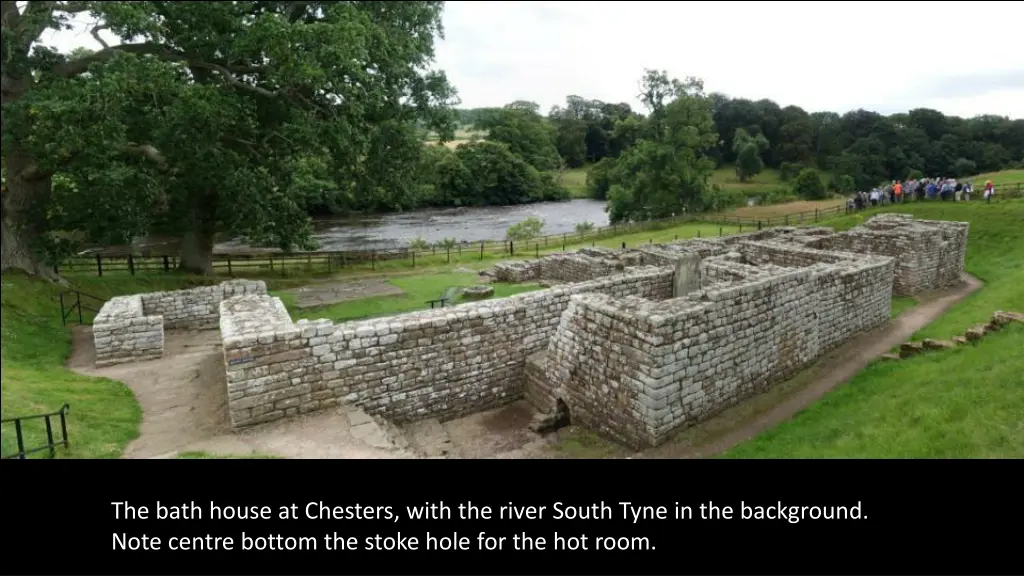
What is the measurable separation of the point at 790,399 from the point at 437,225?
50512 mm

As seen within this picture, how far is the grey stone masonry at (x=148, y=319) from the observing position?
11.2m

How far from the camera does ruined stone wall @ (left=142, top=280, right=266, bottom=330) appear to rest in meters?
13.8

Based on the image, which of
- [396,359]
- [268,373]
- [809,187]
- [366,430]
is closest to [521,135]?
[809,187]

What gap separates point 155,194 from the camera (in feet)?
52.3

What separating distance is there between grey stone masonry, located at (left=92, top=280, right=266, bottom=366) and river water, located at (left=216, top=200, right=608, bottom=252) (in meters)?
28.9

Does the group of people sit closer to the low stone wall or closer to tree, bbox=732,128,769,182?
the low stone wall

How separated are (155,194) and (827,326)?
1747 centimetres

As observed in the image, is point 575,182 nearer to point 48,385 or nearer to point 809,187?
point 809,187

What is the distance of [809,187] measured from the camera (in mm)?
56219

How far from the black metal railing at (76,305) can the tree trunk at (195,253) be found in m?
5.36

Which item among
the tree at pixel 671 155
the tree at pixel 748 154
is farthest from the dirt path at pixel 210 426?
the tree at pixel 748 154

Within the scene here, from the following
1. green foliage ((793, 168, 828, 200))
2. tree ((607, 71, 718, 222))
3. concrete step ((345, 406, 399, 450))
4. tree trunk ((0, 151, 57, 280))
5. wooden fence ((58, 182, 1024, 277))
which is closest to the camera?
concrete step ((345, 406, 399, 450))

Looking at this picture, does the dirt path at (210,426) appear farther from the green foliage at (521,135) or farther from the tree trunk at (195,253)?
the green foliage at (521,135)

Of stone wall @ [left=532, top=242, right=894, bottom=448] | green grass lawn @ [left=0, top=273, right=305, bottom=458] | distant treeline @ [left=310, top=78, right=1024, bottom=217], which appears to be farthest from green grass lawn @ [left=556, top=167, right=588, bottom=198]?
stone wall @ [left=532, top=242, right=894, bottom=448]
